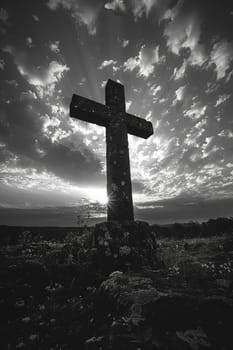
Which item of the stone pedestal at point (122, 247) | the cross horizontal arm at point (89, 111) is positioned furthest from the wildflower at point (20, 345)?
the cross horizontal arm at point (89, 111)

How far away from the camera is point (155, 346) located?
1.49 meters

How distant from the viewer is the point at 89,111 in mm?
5383

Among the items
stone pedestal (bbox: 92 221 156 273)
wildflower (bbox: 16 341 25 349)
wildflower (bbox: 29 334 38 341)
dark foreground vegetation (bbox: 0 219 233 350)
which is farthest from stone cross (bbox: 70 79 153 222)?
wildflower (bbox: 16 341 25 349)

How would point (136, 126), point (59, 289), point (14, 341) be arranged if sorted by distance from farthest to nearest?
point (136, 126), point (59, 289), point (14, 341)

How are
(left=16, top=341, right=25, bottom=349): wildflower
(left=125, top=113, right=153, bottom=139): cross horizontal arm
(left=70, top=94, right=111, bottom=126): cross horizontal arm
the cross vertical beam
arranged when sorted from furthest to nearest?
(left=125, top=113, right=153, bottom=139): cross horizontal arm < (left=70, top=94, right=111, bottom=126): cross horizontal arm < the cross vertical beam < (left=16, top=341, right=25, bottom=349): wildflower

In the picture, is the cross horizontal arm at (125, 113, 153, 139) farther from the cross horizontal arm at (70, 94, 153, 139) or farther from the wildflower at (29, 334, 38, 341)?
the wildflower at (29, 334, 38, 341)

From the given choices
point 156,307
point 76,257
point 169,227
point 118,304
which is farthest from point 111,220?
point 169,227

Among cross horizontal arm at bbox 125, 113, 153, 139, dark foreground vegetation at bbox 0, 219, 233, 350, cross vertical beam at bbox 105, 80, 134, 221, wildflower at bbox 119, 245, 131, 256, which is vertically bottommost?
dark foreground vegetation at bbox 0, 219, 233, 350

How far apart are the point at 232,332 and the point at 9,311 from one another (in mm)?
3297

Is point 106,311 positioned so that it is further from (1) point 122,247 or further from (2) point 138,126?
(2) point 138,126

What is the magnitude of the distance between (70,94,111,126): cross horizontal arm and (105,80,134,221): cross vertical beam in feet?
0.84

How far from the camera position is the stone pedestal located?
409cm

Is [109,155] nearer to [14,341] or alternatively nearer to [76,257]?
[76,257]

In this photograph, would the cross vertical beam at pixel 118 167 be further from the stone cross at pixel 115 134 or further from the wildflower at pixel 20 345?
the wildflower at pixel 20 345
